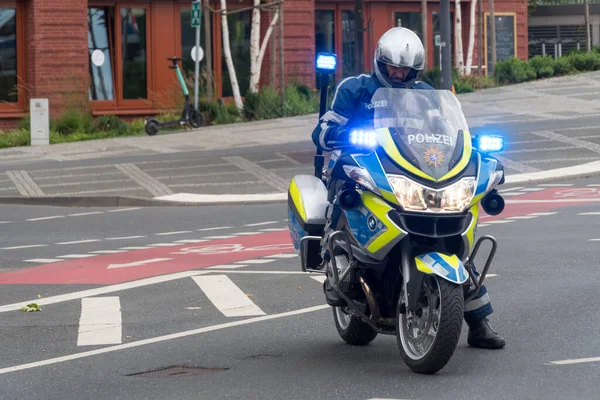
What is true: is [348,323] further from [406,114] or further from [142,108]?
[142,108]

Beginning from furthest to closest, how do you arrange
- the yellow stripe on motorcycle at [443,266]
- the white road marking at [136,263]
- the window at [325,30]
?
the window at [325,30], the white road marking at [136,263], the yellow stripe on motorcycle at [443,266]

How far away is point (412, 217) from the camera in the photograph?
7148mm

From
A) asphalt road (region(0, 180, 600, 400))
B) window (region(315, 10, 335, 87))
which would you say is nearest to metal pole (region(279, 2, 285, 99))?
window (region(315, 10, 335, 87))

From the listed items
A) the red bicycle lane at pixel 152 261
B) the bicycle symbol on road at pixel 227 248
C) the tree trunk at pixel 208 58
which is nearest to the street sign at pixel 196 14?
the tree trunk at pixel 208 58

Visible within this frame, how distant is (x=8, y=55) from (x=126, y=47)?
332 centimetres

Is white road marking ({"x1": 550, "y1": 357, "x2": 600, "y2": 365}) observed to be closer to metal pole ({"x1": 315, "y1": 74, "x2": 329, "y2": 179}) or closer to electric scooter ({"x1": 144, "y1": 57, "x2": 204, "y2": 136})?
metal pole ({"x1": 315, "y1": 74, "x2": 329, "y2": 179})

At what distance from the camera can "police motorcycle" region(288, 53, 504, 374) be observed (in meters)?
7.12

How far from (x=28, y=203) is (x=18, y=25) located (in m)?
13.4

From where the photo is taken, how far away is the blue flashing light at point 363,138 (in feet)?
24.1

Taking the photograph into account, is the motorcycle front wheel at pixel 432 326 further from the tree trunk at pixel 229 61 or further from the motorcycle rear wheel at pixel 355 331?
the tree trunk at pixel 229 61

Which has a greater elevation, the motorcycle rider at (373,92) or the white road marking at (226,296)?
the motorcycle rider at (373,92)

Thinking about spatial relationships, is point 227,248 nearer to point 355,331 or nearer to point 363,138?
point 355,331

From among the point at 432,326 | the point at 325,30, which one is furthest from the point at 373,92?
the point at 325,30

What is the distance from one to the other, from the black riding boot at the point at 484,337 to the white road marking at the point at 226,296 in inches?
91.8
